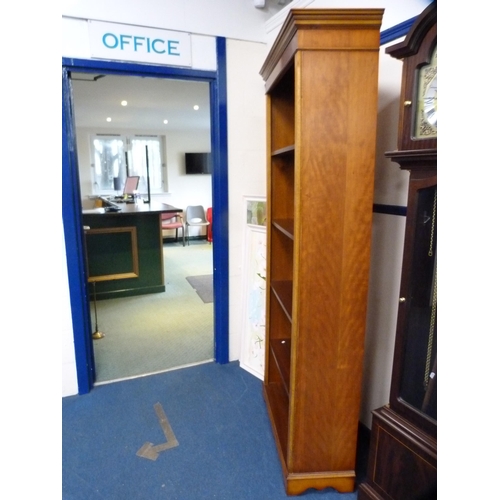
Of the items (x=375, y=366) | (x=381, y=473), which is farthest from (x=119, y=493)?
(x=375, y=366)

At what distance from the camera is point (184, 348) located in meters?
3.09

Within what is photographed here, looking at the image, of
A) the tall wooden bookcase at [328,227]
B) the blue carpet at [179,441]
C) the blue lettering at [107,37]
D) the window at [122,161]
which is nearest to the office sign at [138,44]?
the blue lettering at [107,37]

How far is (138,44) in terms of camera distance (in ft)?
7.29

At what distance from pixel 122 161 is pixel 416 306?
7.84 meters

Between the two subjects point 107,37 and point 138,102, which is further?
point 138,102

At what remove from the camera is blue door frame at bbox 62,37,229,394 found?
7.16ft

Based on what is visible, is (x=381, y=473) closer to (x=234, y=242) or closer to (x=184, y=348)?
(x=234, y=242)

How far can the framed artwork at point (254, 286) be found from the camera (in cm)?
253

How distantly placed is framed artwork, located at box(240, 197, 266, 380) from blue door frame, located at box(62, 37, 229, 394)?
16 cm

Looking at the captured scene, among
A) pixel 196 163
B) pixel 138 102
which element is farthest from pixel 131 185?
pixel 196 163

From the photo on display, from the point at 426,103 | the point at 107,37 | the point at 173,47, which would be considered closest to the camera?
the point at 426,103

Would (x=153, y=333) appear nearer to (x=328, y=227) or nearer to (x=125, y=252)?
(x=125, y=252)
